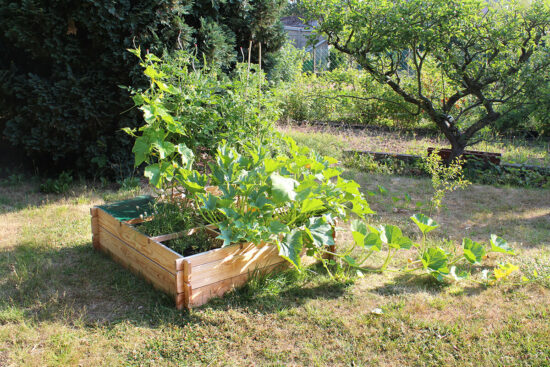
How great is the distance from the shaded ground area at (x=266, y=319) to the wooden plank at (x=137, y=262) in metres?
0.06

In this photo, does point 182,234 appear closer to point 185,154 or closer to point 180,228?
point 180,228

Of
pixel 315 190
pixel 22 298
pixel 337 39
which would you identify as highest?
pixel 337 39

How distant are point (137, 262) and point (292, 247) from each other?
114 cm

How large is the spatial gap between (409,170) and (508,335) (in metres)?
3.93

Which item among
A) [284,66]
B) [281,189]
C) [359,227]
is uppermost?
[284,66]

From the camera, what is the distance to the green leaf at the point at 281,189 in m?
2.33

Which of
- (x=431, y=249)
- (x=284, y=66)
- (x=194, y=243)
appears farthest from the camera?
(x=284, y=66)

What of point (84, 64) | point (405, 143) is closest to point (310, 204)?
point (84, 64)

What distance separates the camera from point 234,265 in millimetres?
2607

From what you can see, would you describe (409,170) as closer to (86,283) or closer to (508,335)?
(508,335)

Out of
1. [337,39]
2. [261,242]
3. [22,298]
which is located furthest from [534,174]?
[22,298]

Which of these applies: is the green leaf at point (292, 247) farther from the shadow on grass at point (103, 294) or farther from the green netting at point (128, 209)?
the green netting at point (128, 209)

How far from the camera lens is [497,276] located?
275 cm

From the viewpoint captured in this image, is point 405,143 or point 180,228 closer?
point 180,228
